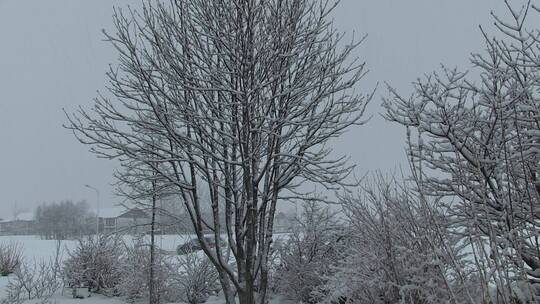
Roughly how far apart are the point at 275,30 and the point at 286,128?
5.50 ft

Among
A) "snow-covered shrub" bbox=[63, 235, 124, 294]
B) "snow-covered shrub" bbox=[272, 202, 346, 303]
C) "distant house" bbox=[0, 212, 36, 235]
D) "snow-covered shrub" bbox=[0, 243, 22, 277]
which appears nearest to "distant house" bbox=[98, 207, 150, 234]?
"snow-covered shrub" bbox=[63, 235, 124, 294]

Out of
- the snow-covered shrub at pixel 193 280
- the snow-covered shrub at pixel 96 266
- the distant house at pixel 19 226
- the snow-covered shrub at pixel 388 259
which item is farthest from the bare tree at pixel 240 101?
the distant house at pixel 19 226

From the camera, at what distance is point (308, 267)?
1109 cm

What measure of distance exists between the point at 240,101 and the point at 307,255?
6955 millimetres

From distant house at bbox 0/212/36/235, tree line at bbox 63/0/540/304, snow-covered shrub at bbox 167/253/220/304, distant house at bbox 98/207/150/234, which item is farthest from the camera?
distant house at bbox 0/212/36/235

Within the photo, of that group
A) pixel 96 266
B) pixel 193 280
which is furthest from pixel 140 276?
pixel 96 266

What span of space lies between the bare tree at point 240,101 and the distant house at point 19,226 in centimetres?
10041

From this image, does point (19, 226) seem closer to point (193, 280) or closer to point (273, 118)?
point (193, 280)

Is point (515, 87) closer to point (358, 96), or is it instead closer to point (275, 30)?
point (358, 96)

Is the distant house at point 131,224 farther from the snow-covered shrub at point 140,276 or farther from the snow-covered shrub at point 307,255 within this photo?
the snow-covered shrub at point 307,255

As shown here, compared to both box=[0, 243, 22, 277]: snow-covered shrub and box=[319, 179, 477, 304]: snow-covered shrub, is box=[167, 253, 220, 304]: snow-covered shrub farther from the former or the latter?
Answer: box=[0, 243, 22, 277]: snow-covered shrub

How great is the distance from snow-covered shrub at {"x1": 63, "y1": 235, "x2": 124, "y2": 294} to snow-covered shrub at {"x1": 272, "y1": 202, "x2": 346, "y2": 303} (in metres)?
5.24

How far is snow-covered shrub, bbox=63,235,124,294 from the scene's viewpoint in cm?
1384

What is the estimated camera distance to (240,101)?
5340 millimetres
